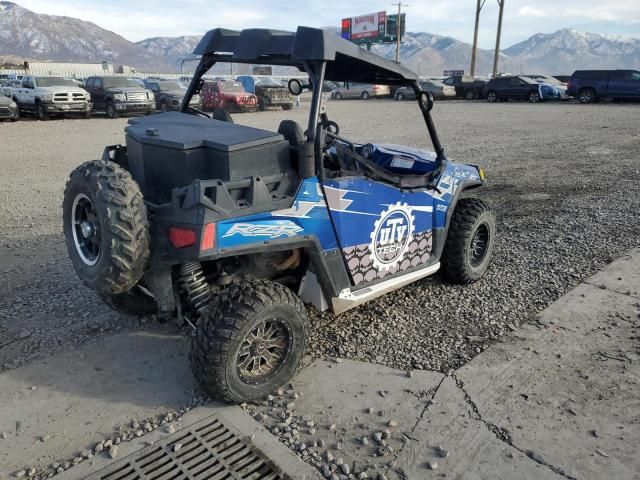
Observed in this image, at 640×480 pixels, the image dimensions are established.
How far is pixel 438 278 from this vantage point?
16.2ft

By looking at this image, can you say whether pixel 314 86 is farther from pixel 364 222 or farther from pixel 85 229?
pixel 85 229

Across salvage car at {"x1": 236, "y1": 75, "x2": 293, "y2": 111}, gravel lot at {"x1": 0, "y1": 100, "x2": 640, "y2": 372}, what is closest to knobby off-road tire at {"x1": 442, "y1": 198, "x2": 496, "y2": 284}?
gravel lot at {"x1": 0, "y1": 100, "x2": 640, "y2": 372}

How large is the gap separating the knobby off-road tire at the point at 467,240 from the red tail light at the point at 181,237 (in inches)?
100

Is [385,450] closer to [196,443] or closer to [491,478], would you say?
[491,478]

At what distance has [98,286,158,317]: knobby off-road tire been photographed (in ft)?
12.3

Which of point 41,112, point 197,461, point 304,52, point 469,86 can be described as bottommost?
point 197,461

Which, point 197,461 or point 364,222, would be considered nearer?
point 197,461

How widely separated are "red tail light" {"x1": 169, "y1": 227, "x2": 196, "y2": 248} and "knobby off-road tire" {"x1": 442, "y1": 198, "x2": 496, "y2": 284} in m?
2.55

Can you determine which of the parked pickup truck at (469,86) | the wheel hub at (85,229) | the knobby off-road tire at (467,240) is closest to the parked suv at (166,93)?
the parked pickup truck at (469,86)

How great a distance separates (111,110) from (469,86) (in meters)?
21.6

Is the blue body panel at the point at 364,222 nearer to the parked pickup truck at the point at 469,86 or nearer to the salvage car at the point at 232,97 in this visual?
the salvage car at the point at 232,97

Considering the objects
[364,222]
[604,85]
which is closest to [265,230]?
[364,222]

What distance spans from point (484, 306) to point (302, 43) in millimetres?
2590

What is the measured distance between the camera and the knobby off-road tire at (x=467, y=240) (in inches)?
179
